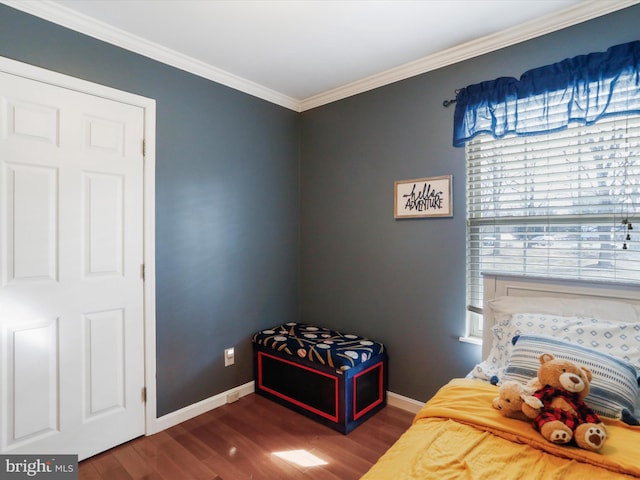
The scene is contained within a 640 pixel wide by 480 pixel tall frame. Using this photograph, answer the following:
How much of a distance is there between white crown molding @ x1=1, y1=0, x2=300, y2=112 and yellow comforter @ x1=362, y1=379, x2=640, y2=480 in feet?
8.54

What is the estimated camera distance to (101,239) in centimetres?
208

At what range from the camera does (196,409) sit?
99.5 inches

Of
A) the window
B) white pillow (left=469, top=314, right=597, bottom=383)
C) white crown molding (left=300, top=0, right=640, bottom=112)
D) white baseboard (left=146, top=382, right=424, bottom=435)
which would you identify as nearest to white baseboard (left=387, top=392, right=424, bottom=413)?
white baseboard (left=146, top=382, right=424, bottom=435)

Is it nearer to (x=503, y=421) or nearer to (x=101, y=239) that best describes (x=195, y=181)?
(x=101, y=239)

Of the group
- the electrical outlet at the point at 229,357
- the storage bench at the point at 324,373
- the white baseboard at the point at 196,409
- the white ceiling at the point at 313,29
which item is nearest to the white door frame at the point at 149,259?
the white baseboard at the point at 196,409

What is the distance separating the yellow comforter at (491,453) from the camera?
3.60 feet

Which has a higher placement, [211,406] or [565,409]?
[565,409]

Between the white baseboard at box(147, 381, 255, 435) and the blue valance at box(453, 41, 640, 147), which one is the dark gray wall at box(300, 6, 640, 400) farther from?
the white baseboard at box(147, 381, 255, 435)

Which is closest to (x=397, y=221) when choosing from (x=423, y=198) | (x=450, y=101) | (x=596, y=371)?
(x=423, y=198)

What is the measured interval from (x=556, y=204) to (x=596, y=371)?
1000 mm

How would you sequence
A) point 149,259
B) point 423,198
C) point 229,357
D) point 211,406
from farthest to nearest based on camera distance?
point 229,357 → point 211,406 → point 423,198 → point 149,259

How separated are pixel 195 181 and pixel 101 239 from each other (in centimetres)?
73

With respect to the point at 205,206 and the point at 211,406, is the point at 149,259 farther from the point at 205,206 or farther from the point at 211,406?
the point at 211,406

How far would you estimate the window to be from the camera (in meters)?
1.84
